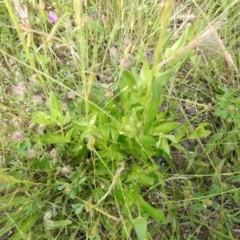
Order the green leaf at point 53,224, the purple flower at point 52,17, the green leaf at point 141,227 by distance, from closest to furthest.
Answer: the green leaf at point 141,227 → the green leaf at point 53,224 → the purple flower at point 52,17

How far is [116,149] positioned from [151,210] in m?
0.17

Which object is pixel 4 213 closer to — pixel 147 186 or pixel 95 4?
pixel 147 186

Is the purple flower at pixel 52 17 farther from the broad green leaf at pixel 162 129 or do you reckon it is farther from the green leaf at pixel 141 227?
the green leaf at pixel 141 227

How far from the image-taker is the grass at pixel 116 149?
0.93 meters

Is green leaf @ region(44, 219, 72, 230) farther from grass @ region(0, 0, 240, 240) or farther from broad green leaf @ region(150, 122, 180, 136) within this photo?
broad green leaf @ region(150, 122, 180, 136)

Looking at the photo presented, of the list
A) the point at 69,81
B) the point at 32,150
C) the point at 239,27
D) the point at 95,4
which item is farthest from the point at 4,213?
the point at 239,27

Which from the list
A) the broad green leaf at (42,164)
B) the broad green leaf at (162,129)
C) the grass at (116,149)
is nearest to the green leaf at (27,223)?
the grass at (116,149)

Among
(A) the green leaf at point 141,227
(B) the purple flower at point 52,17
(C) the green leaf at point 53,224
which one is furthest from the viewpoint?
(B) the purple flower at point 52,17

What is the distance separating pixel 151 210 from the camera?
928mm

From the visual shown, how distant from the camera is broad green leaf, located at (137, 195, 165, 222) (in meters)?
0.92

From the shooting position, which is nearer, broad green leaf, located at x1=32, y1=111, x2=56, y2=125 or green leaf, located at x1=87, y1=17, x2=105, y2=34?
broad green leaf, located at x1=32, y1=111, x2=56, y2=125

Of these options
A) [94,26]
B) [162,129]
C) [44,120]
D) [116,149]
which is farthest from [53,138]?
[94,26]

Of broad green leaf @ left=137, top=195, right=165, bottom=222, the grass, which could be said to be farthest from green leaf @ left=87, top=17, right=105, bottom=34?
→ broad green leaf @ left=137, top=195, right=165, bottom=222

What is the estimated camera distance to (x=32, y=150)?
100 centimetres
